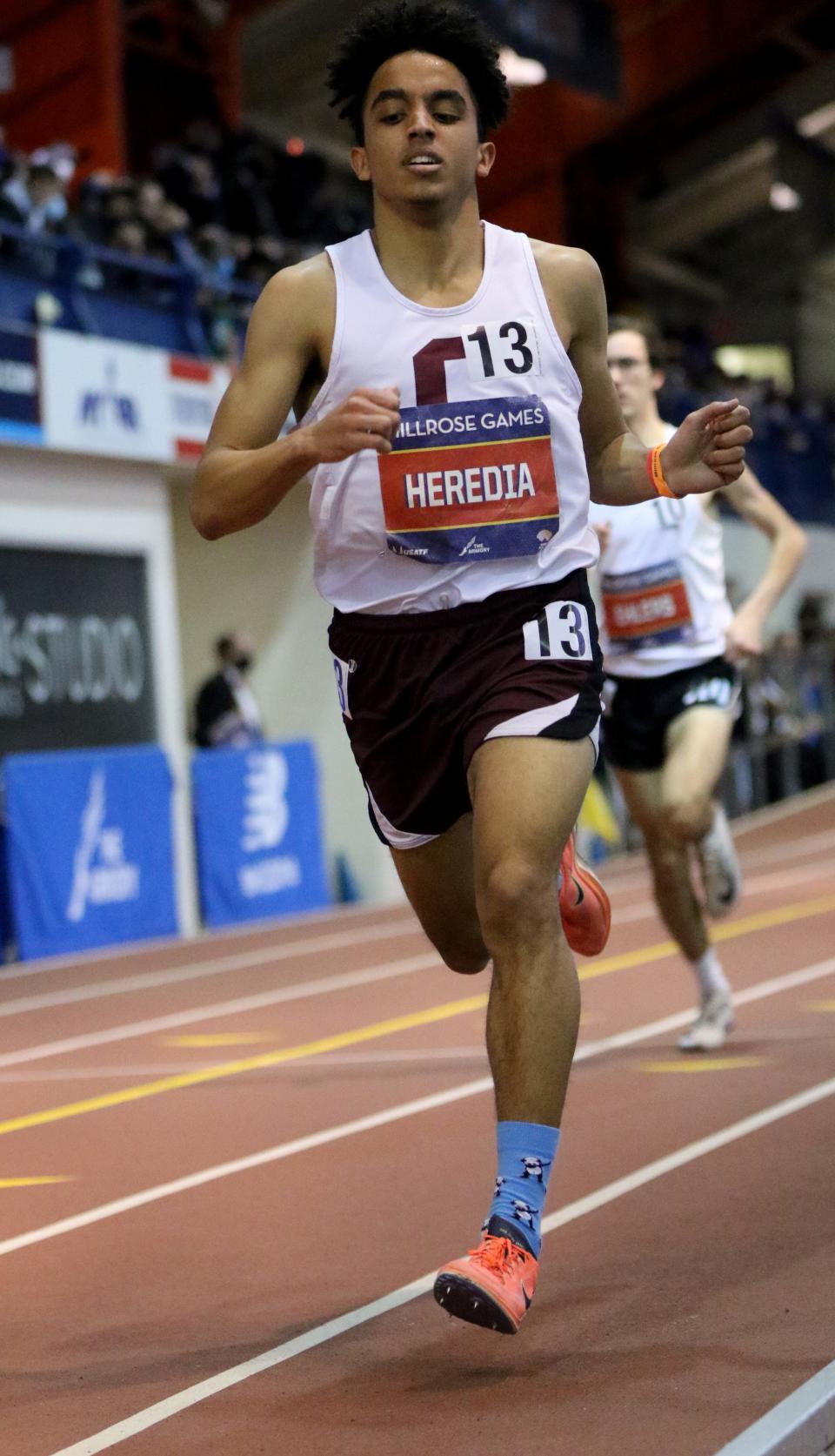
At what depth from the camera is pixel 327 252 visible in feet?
12.2

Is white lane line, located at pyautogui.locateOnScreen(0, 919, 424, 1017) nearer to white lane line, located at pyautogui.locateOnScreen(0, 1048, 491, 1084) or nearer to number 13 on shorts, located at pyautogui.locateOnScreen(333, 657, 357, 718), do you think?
white lane line, located at pyautogui.locateOnScreen(0, 1048, 491, 1084)

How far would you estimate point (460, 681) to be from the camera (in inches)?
143

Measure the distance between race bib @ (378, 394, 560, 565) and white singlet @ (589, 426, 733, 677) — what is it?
10.7 ft

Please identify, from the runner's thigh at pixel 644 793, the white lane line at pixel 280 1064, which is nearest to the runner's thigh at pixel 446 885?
the runner's thigh at pixel 644 793

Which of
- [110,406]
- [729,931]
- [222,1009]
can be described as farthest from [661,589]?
[110,406]

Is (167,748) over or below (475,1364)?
over

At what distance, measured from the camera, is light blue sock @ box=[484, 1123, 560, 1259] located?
332cm

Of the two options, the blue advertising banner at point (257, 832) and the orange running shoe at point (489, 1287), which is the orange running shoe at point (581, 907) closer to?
the orange running shoe at point (489, 1287)

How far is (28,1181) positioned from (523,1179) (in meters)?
2.42

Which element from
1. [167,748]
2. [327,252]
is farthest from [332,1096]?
[167,748]

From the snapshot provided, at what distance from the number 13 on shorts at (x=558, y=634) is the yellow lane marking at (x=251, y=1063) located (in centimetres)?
341

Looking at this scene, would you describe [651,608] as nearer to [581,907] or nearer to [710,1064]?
[710,1064]

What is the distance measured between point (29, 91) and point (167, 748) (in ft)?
31.5

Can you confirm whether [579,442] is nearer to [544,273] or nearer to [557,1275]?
[544,273]
